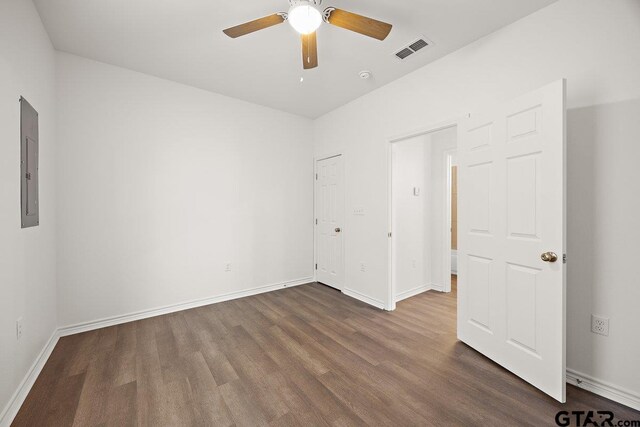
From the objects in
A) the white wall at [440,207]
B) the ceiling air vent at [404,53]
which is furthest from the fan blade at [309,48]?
the white wall at [440,207]

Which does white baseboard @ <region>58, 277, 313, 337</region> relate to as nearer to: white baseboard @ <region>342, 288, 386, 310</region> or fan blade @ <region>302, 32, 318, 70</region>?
white baseboard @ <region>342, 288, 386, 310</region>

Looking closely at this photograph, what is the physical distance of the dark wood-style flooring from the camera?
5.23ft

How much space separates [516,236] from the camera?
1.98 meters

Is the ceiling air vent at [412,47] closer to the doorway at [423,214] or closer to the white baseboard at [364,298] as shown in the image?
the doorway at [423,214]

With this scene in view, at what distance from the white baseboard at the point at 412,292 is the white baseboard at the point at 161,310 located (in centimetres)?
171

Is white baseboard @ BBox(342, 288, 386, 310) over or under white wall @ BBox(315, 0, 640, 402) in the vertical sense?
under

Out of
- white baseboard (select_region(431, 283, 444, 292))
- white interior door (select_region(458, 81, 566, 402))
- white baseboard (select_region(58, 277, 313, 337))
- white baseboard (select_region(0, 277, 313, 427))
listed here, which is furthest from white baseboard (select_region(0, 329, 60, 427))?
white baseboard (select_region(431, 283, 444, 292))

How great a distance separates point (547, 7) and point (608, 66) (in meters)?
0.68

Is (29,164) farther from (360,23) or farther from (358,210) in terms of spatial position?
(358,210)

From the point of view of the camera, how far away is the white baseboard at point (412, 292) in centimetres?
364

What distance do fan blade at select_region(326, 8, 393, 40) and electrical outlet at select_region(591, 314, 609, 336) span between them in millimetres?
2520

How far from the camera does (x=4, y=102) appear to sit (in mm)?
1592

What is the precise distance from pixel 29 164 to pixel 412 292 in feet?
14.4

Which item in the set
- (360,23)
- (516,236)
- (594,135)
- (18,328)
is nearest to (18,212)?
(18,328)
